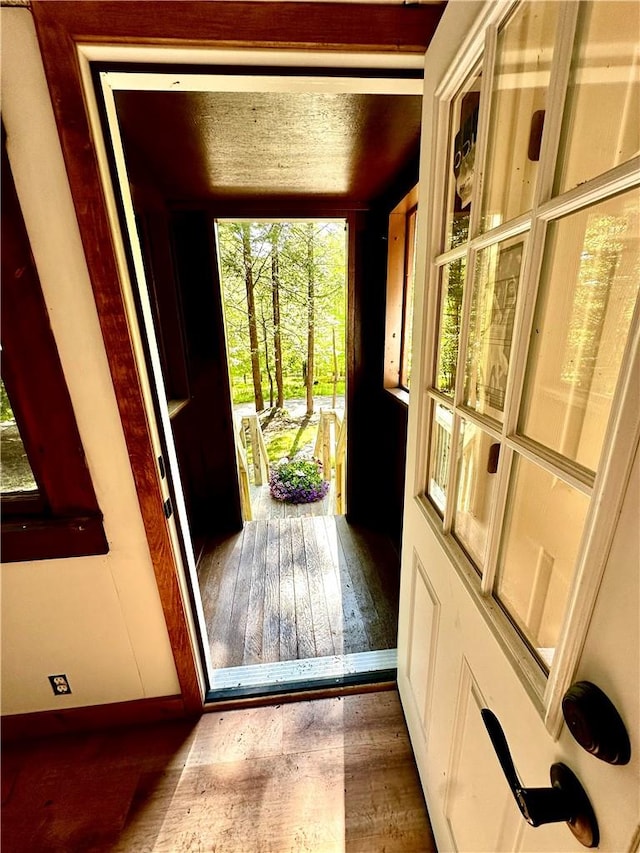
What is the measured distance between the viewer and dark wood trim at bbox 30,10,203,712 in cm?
80

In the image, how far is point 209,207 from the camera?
226 centimetres

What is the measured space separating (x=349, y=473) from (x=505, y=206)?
7.63 ft

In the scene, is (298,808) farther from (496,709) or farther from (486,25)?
(486,25)

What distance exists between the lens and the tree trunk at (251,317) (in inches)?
203

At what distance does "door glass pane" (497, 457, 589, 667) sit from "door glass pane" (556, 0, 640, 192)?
1.55 ft

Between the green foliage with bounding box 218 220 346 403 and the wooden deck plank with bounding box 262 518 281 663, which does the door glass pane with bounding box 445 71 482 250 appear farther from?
the green foliage with bounding box 218 220 346 403

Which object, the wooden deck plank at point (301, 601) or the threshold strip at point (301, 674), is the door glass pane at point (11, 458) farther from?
the wooden deck plank at point (301, 601)

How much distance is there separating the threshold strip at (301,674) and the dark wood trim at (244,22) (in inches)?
88.7

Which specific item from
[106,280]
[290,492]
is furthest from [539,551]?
[290,492]

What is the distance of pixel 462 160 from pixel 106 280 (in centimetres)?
98

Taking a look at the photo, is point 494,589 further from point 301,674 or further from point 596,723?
point 301,674

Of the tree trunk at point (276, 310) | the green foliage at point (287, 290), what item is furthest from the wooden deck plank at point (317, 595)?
the tree trunk at point (276, 310)

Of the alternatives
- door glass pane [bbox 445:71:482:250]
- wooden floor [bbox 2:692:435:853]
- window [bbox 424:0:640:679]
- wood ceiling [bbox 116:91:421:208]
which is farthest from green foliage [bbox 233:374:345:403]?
window [bbox 424:0:640:679]

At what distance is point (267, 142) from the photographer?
152 cm
